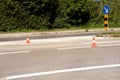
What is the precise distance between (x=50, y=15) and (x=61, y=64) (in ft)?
52.0

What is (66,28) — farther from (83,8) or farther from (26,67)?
(26,67)

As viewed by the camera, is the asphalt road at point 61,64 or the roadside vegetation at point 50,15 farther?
the roadside vegetation at point 50,15

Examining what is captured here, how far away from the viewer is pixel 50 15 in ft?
78.6

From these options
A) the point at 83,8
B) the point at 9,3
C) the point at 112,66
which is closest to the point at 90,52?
the point at 112,66

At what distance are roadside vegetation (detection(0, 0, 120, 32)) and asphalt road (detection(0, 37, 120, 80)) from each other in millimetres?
11435

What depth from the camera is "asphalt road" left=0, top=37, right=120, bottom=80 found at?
277 inches

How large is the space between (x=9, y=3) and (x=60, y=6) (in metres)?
4.73

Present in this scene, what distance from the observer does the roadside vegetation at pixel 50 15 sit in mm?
22266

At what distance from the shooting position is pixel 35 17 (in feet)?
76.0

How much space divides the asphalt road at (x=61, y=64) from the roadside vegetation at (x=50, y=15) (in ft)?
37.5

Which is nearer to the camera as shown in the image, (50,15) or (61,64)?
(61,64)

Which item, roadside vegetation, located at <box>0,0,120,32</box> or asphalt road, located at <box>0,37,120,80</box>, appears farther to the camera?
roadside vegetation, located at <box>0,0,120,32</box>

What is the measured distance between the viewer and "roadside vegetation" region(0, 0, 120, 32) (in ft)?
73.0

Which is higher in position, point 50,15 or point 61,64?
point 50,15
